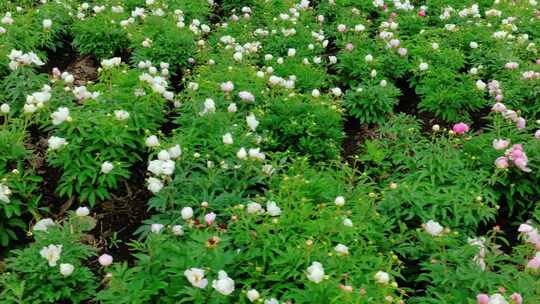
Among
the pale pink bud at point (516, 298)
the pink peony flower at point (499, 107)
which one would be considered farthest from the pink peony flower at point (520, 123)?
the pale pink bud at point (516, 298)

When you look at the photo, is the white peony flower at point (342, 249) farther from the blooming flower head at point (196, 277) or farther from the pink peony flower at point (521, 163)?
the pink peony flower at point (521, 163)

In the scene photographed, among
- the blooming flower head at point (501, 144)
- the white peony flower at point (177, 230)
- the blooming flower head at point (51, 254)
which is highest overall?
the blooming flower head at point (501, 144)

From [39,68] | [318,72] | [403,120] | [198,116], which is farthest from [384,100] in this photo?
[39,68]

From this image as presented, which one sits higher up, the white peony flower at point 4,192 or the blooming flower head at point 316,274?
the blooming flower head at point 316,274

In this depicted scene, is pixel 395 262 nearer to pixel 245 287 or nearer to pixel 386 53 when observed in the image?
pixel 245 287

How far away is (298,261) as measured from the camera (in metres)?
3.56

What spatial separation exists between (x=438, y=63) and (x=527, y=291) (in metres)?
3.56

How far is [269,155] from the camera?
15.6 ft

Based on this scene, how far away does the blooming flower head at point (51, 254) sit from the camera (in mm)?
3605

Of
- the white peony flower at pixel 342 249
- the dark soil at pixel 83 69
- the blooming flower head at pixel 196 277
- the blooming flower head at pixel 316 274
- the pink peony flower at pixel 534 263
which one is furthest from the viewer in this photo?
the dark soil at pixel 83 69

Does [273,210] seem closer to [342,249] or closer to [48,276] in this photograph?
[342,249]

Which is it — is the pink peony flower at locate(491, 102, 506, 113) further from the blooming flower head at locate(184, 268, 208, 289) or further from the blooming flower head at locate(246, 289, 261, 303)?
the blooming flower head at locate(184, 268, 208, 289)

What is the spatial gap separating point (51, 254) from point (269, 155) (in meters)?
1.88

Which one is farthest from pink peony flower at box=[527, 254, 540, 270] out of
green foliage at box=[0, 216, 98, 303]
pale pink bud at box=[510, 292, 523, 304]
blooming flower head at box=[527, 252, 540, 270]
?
green foliage at box=[0, 216, 98, 303]
